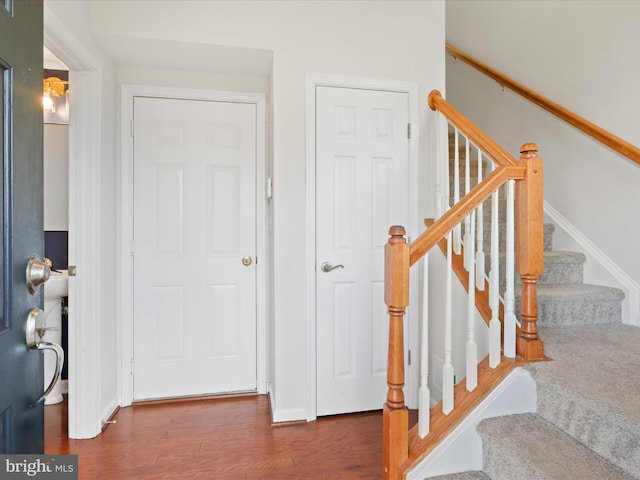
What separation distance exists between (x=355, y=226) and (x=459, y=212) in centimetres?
84

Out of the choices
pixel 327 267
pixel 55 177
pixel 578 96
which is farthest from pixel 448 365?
pixel 55 177

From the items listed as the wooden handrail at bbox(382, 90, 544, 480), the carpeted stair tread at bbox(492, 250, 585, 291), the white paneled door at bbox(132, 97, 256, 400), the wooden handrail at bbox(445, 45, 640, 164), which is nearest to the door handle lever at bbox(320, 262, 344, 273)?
the white paneled door at bbox(132, 97, 256, 400)

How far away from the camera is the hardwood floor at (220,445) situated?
171cm

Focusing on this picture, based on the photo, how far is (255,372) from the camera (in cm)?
258

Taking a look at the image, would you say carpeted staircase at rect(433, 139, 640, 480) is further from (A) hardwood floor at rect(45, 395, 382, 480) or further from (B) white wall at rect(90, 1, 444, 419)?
(B) white wall at rect(90, 1, 444, 419)

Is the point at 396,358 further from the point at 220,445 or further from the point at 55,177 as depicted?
the point at 55,177

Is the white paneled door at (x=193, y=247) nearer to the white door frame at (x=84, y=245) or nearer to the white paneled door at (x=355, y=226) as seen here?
the white door frame at (x=84, y=245)

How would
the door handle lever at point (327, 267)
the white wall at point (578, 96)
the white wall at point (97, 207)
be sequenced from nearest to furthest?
the white wall at point (97, 207), the white wall at point (578, 96), the door handle lever at point (327, 267)

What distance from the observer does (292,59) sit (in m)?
2.15

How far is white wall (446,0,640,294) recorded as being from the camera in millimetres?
2100

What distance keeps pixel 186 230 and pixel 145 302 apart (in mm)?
561

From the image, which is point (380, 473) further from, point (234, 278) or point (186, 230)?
point (186, 230)

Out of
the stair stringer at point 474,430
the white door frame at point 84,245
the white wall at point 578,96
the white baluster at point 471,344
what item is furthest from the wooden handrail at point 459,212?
the white door frame at point 84,245

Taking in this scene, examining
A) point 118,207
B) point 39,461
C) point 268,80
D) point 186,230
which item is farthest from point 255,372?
point 268,80
